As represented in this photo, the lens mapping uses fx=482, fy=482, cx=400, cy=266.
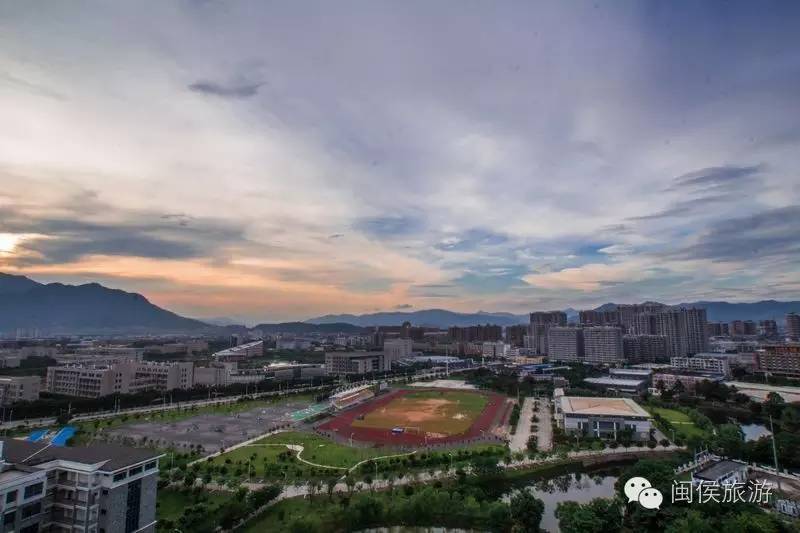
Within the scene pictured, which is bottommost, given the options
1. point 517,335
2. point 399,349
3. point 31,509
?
point 31,509

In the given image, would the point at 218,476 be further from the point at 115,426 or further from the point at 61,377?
the point at 61,377

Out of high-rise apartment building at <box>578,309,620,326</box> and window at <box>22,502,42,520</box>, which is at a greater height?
high-rise apartment building at <box>578,309,620,326</box>

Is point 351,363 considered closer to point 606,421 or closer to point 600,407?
point 600,407

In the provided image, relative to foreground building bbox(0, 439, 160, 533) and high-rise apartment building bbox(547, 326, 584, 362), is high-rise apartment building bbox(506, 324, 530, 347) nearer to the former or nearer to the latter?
high-rise apartment building bbox(547, 326, 584, 362)

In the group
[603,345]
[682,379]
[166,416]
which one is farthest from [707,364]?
[166,416]

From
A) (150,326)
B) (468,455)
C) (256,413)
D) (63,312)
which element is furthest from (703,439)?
(63,312)

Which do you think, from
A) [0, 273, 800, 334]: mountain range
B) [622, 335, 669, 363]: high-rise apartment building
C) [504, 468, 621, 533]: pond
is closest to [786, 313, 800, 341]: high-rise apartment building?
[622, 335, 669, 363]: high-rise apartment building

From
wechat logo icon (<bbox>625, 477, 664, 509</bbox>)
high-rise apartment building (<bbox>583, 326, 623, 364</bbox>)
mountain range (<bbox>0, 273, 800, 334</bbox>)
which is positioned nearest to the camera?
wechat logo icon (<bbox>625, 477, 664, 509</bbox>)

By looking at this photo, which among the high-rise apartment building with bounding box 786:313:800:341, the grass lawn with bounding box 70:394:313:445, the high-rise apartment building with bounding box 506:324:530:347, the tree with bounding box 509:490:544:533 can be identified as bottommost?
the grass lawn with bounding box 70:394:313:445
